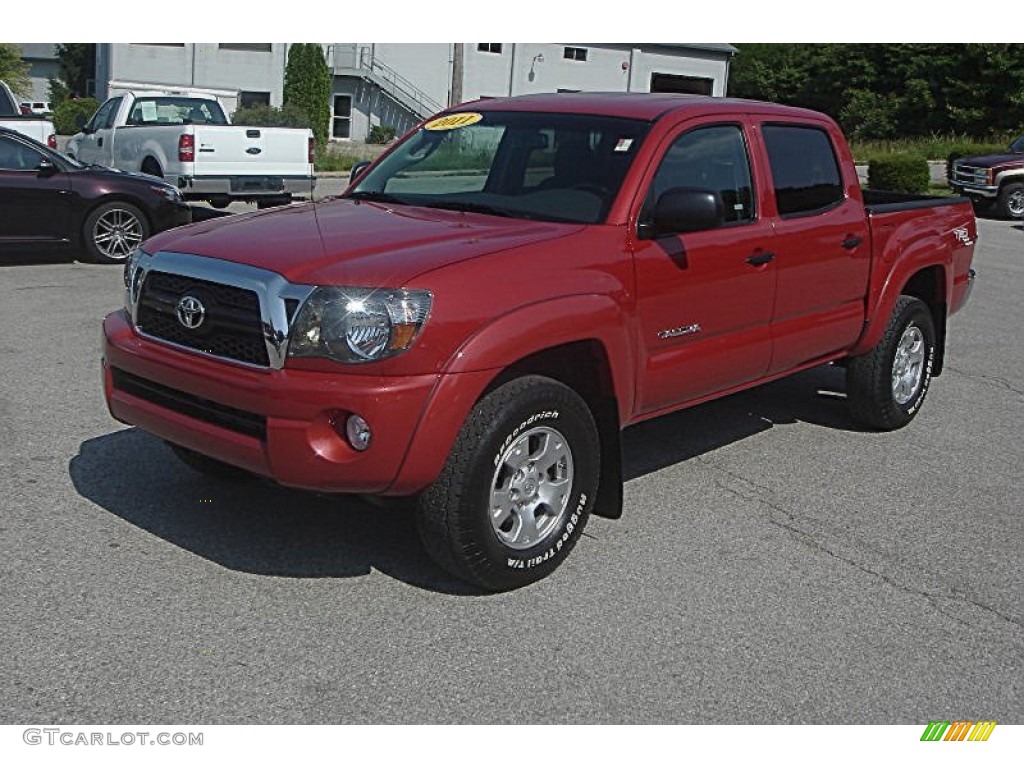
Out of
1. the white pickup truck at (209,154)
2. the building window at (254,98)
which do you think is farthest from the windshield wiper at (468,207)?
the building window at (254,98)

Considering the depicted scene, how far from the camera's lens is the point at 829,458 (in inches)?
269

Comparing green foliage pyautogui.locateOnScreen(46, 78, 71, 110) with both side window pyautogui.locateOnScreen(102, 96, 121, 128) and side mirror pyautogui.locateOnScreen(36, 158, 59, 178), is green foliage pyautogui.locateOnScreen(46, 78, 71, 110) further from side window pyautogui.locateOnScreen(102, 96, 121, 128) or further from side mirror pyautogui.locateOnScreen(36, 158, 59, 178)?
side mirror pyautogui.locateOnScreen(36, 158, 59, 178)

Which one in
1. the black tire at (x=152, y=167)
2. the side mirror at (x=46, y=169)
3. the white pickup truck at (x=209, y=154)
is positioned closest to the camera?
the side mirror at (x=46, y=169)

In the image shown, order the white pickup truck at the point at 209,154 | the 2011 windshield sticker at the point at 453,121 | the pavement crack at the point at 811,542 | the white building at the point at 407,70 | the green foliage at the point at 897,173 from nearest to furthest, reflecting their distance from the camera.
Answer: the pavement crack at the point at 811,542 < the 2011 windshield sticker at the point at 453,121 < the white pickup truck at the point at 209,154 < the green foliage at the point at 897,173 < the white building at the point at 407,70

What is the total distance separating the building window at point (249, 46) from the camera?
132 ft

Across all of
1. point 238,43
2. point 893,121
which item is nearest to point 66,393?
point 238,43

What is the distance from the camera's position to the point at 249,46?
40562 mm

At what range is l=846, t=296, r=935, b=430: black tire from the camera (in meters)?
7.20

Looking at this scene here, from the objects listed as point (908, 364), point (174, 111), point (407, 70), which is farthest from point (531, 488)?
point (407, 70)

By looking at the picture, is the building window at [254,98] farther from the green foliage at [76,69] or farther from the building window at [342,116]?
the green foliage at [76,69]

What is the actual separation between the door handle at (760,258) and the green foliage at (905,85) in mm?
47813

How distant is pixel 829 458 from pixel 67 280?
778cm
